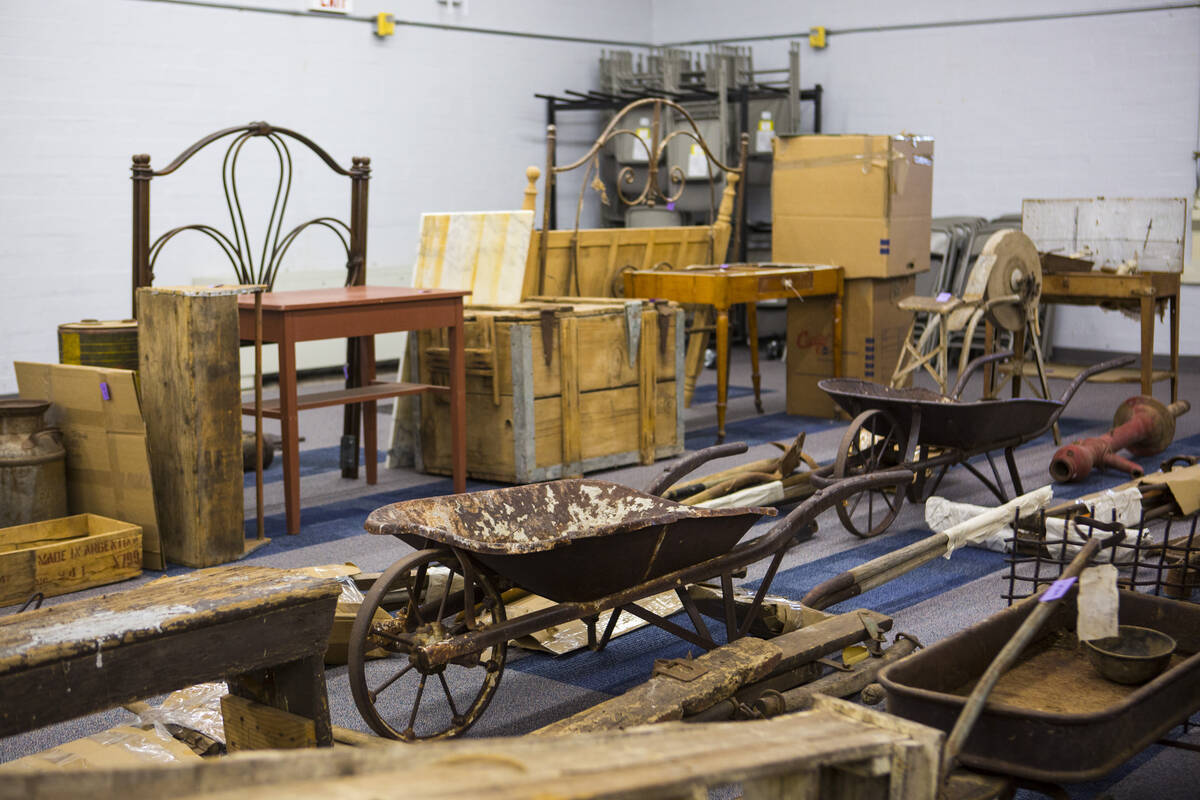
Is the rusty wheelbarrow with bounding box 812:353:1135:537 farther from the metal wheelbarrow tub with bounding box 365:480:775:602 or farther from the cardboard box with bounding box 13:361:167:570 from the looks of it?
the cardboard box with bounding box 13:361:167:570

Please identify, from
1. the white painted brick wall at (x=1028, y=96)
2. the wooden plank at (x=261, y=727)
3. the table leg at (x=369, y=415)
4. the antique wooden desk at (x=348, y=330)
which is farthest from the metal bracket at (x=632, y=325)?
the white painted brick wall at (x=1028, y=96)

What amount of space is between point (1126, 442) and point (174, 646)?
5392 millimetres

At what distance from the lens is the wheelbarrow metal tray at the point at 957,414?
5.24 m

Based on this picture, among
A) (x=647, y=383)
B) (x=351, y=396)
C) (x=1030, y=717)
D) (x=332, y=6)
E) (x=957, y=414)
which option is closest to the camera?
(x=1030, y=717)

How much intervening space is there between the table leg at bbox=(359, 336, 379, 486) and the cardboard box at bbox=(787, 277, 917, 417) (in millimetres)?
2923

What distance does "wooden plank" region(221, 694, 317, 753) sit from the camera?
2.81 m

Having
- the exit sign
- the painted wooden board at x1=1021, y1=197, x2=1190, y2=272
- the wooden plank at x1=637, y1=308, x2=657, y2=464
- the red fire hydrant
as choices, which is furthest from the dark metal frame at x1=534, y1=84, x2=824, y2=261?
the red fire hydrant

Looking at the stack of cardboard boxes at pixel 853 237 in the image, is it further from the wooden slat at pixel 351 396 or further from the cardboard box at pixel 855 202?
the wooden slat at pixel 351 396

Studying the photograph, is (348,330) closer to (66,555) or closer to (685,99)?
(66,555)

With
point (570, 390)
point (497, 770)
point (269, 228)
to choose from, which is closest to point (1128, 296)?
point (570, 390)

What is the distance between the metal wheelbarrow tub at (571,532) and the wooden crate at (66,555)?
189 cm

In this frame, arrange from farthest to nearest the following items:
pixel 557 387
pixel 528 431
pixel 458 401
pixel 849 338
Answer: pixel 849 338, pixel 557 387, pixel 528 431, pixel 458 401

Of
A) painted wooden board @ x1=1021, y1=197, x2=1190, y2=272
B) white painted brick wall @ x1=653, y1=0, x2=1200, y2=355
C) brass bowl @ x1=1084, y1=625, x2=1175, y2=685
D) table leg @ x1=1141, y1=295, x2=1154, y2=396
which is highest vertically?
white painted brick wall @ x1=653, y1=0, x2=1200, y2=355

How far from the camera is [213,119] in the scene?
9242 millimetres
